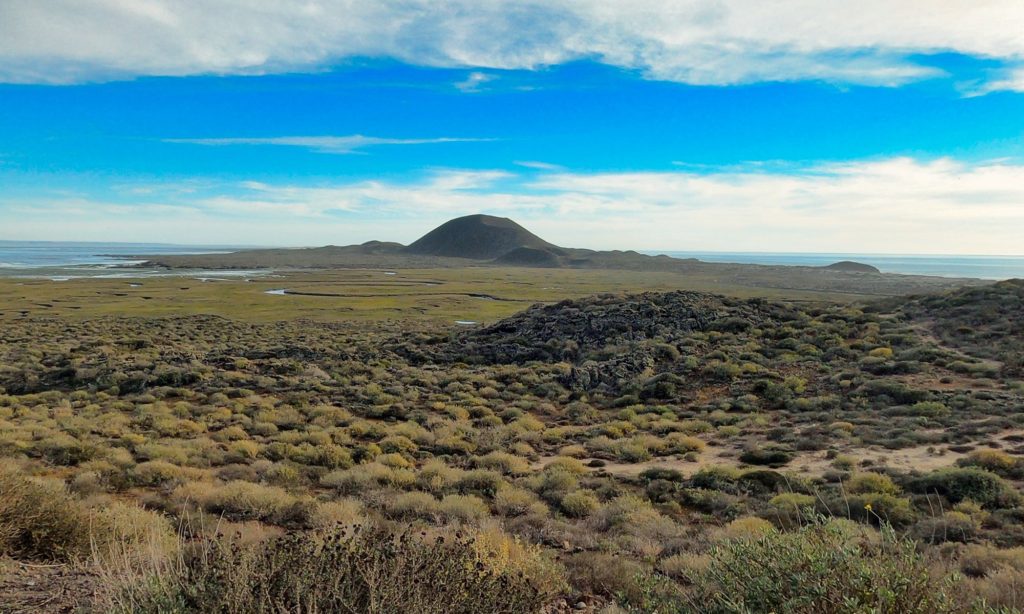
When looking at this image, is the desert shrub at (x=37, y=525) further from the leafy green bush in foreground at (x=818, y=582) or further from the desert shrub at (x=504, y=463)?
the desert shrub at (x=504, y=463)

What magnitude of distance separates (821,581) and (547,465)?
9.10m

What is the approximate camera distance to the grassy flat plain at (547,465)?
4.04m

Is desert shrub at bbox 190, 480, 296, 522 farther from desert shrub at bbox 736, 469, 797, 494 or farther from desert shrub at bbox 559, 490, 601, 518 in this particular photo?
desert shrub at bbox 736, 469, 797, 494

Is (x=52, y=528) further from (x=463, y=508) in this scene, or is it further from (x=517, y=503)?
(x=517, y=503)

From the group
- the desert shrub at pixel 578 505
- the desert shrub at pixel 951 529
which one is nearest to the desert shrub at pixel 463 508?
the desert shrub at pixel 578 505

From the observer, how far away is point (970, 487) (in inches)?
370

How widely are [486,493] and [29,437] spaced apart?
10625mm

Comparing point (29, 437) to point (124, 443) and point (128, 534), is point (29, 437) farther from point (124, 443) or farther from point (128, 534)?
point (128, 534)

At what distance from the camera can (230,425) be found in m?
15.0

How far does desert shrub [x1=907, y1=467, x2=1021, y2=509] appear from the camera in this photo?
353 inches

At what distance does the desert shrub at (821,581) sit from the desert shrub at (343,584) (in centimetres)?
158

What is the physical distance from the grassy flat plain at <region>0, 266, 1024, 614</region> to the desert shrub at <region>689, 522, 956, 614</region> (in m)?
0.02

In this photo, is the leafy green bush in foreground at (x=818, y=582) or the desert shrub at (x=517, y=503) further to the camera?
the desert shrub at (x=517, y=503)

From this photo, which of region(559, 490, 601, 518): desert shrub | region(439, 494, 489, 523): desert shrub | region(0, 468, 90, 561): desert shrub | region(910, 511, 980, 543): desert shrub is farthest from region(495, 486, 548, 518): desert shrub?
region(0, 468, 90, 561): desert shrub
